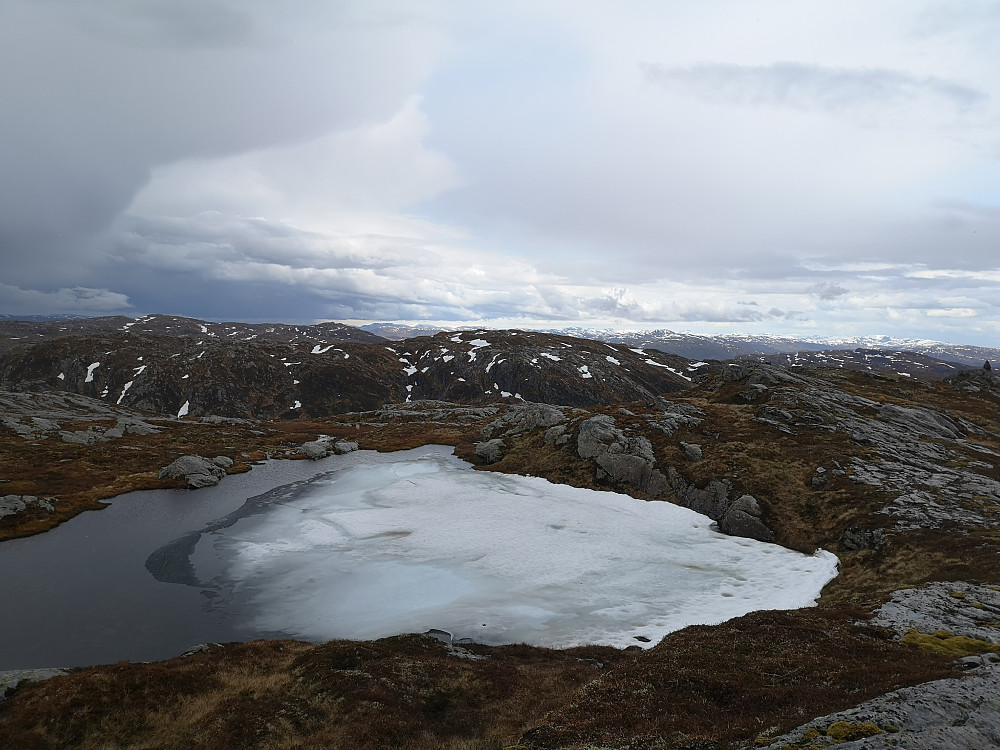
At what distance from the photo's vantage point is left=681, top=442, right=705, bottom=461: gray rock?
57.9 metres

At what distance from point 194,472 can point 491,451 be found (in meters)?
43.4

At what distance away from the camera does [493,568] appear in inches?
1555

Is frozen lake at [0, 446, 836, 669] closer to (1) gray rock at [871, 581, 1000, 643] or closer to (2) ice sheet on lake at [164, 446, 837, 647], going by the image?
(2) ice sheet on lake at [164, 446, 837, 647]

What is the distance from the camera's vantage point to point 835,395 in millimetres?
69625

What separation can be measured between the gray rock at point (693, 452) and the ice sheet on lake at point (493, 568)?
8158mm

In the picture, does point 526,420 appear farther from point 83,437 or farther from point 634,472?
point 83,437

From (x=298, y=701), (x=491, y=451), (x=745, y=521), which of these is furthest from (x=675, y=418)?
(x=298, y=701)

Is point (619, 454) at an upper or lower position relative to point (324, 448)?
upper

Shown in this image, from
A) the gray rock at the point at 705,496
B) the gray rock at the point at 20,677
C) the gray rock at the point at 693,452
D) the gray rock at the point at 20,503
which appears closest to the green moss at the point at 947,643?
the gray rock at the point at 705,496

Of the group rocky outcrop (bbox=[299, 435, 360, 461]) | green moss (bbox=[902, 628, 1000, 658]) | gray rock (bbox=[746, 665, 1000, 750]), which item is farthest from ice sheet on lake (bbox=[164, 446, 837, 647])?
rocky outcrop (bbox=[299, 435, 360, 461])

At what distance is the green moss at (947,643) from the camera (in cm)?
1797

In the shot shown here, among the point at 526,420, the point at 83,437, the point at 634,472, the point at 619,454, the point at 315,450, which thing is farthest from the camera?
the point at 315,450

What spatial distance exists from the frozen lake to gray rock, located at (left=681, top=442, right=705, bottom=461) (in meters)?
8.61

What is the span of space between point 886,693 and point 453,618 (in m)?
24.7
